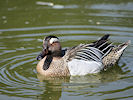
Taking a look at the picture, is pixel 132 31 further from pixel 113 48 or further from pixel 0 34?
pixel 0 34

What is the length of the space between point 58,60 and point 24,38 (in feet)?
11.2

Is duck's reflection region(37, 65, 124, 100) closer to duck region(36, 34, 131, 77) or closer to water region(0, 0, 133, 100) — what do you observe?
water region(0, 0, 133, 100)

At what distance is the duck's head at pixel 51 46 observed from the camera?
29.6 feet

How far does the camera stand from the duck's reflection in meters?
8.20

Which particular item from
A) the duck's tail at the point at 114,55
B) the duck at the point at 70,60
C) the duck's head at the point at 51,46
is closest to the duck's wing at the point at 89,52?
the duck at the point at 70,60

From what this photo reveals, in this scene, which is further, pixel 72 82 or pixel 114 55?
pixel 114 55

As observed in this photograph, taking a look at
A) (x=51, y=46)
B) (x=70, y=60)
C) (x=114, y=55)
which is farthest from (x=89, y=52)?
(x=51, y=46)

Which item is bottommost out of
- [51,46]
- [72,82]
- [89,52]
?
[72,82]

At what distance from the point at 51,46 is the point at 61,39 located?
310 centimetres

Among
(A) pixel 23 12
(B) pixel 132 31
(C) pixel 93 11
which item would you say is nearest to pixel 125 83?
(B) pixel 132 31

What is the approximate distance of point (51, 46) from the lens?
9219mm

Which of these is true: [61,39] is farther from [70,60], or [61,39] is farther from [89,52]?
[70,60]

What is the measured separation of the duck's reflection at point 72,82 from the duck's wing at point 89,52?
561 millimetres

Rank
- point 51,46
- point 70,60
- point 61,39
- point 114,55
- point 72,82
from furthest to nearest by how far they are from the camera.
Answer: point 61,39 → point 114,55 → point 70,60 → point 51,46 → point 72,82
